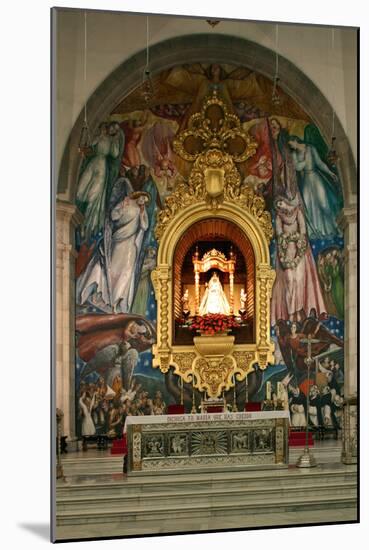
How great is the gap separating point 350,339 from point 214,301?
1.81 m

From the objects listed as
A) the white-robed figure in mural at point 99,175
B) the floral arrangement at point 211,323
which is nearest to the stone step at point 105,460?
the floral arrangement at point 211,323

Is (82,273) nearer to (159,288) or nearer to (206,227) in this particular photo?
(159,288)

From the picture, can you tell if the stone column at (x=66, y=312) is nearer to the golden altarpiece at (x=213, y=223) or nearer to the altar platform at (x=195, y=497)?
the altar platform at (x=195, y=497)

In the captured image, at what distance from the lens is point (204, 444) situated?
13.2 metres

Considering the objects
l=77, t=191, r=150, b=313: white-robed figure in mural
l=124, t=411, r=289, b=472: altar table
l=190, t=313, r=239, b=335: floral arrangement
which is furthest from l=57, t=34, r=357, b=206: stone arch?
l=124, t=411, r=289, b=472: altar table

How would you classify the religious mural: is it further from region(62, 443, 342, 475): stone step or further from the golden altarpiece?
region(62, 443, 342, 475): stone step

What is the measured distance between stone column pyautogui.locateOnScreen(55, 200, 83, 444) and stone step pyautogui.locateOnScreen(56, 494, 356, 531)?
3.08 feet

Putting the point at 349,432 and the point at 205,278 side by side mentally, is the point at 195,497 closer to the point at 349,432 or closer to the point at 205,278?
the point at 349,432

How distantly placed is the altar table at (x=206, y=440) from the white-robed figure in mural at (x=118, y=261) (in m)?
1.52

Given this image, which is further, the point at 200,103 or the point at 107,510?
the point at 200,103

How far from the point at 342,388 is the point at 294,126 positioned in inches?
135

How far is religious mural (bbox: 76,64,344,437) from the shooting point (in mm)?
13148

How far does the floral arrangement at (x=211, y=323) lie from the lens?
13742 millimetres

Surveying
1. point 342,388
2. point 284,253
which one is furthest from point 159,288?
point 342,388
